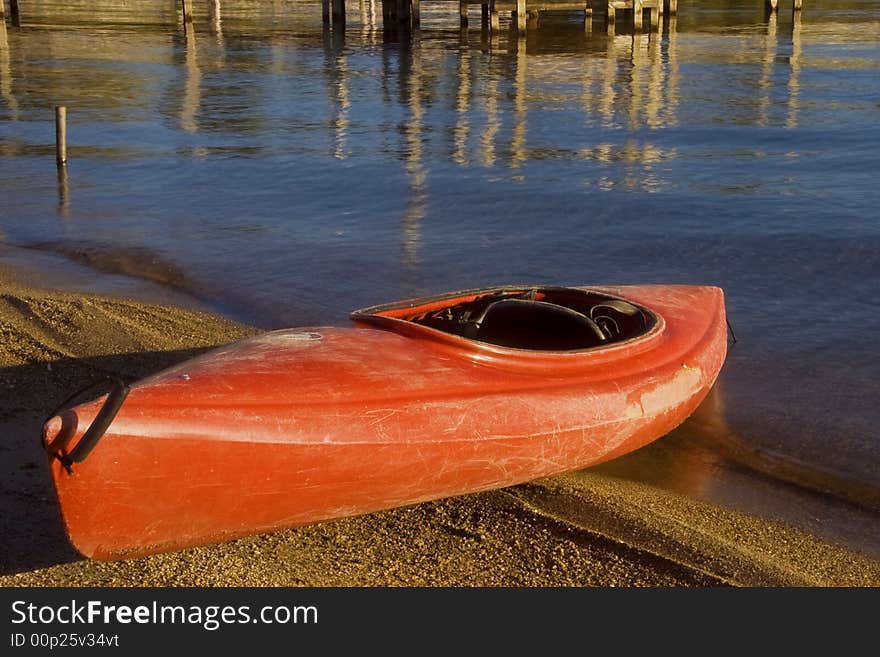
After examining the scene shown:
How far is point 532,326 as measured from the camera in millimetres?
5953

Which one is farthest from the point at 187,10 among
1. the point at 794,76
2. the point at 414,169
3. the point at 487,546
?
the point at 487,546

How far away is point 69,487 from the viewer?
Answer: 4.04m

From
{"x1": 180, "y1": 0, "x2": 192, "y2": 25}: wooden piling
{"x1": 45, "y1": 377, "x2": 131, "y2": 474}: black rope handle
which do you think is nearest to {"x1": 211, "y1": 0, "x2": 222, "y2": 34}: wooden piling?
{"x1": 180, "y1": 0, "x2": 192, "y2": 25}: wooden piling

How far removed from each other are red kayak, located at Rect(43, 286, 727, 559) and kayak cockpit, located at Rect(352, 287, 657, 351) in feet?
0.04

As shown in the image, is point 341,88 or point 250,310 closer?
point 250,310

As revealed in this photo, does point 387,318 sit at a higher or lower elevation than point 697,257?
higher

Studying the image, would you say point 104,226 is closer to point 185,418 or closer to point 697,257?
point 697,257

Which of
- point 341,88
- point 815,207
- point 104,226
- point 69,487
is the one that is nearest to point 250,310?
point 104,226

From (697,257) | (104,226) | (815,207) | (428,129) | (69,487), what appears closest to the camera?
(69,487)

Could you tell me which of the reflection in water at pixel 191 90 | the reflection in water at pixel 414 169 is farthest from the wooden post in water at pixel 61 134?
the reflection in water at pixel 414 169

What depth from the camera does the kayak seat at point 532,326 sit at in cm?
580

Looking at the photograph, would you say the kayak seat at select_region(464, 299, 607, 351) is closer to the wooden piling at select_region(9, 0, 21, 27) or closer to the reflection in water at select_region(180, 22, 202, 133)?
the reflection in water at select_region(180, 22, 202, 133)

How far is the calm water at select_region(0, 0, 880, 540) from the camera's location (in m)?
8.40

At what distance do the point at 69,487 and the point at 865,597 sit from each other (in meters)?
3.20
